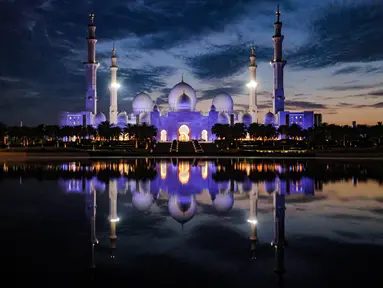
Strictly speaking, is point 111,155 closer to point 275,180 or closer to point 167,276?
point 275,180

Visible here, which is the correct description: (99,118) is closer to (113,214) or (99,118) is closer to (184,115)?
(184,115)

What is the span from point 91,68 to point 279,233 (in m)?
45.7

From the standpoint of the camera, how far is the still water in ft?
15.8

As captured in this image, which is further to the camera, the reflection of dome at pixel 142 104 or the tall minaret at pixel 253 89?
the reflection of dome at pixel 142 104

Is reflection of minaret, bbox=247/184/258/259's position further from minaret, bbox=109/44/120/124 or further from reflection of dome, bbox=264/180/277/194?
minaret, bbox=109/44/120/124

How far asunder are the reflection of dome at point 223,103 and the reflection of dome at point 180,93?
3.51 metres

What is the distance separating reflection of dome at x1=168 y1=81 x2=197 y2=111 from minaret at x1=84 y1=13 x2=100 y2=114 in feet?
34.7

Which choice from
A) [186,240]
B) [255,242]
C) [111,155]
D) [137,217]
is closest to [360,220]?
[255,242]

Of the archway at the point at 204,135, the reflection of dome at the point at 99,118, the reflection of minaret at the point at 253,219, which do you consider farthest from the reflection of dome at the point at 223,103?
the reflection of minaret at the point at 253,219

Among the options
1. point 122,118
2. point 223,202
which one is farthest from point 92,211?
point 122,118

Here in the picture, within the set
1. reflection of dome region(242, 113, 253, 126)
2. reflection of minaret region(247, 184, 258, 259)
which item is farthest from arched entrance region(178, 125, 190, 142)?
reflection of minaret region(247, 184, 258, 259)

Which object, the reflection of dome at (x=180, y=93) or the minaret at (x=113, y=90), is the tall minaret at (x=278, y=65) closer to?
the reflection of dome at (x=180, y=93)

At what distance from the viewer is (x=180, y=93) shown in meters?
55.0

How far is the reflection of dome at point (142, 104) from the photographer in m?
58.1
